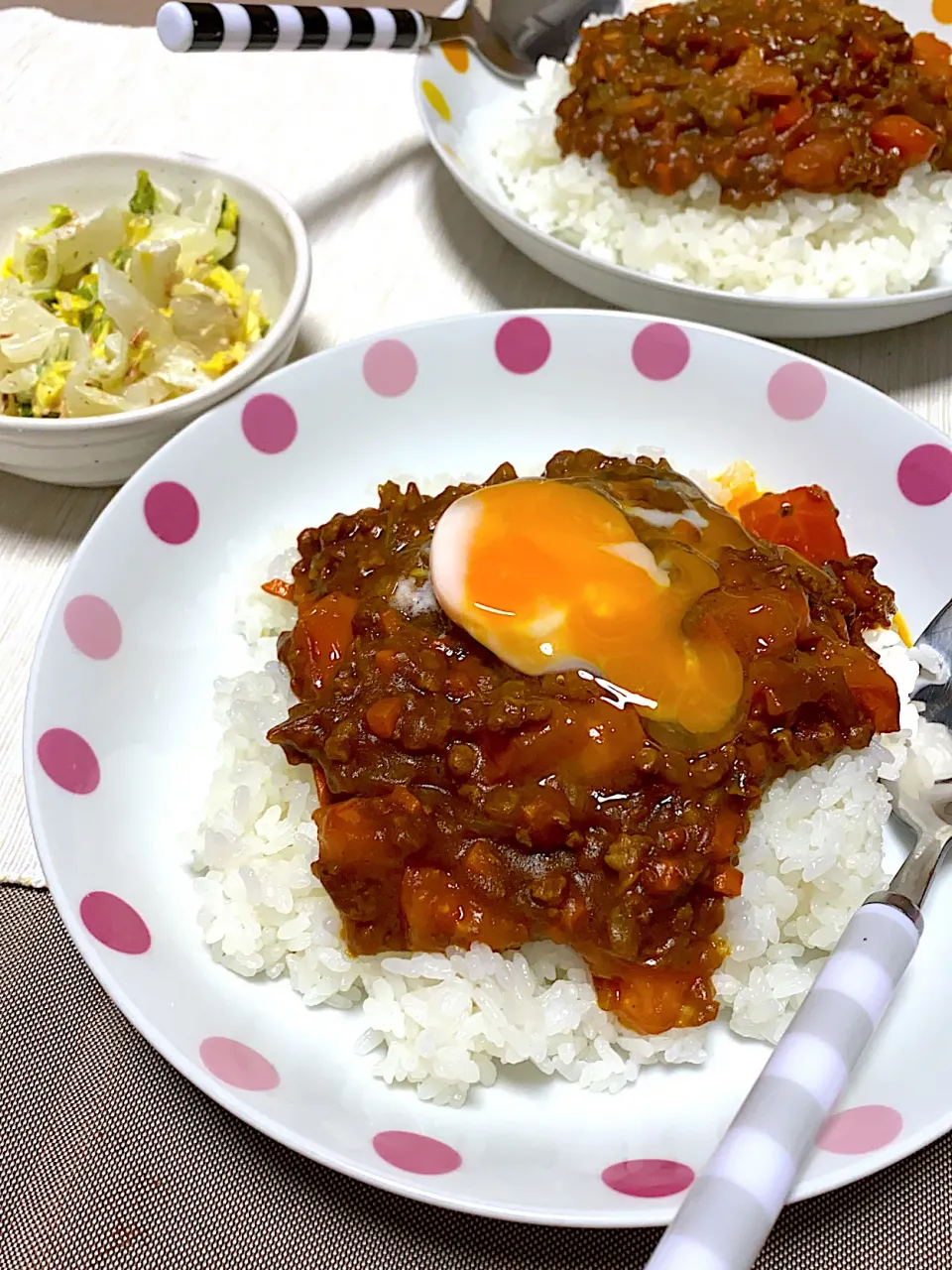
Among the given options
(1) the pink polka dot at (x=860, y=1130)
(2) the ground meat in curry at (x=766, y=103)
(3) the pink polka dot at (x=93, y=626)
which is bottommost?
(3) the pink polka dot at (x=93, y=626)

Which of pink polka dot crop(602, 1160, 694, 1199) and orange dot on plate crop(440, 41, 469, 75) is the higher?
orange dot on plate crop(440, 41, 469, 75)

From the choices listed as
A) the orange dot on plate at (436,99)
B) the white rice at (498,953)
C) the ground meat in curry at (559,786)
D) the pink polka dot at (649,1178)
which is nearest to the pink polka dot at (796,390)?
the ground meat in curry at (559,786)

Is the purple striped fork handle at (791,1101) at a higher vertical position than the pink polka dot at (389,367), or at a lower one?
higher

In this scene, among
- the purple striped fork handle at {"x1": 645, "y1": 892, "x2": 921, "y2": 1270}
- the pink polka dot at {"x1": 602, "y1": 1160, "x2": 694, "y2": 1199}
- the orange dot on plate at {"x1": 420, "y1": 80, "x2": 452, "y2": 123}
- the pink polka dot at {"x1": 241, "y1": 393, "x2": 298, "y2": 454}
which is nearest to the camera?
the purple striped fork handle at {"x1": 645, "y1": 892, "x2": 921, "y2": 1270}

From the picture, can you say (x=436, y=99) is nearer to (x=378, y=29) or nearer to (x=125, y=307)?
(x=378, y=29)

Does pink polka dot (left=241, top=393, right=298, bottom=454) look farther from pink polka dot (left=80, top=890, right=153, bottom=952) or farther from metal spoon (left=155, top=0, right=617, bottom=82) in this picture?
pink polka dot (left=80, top=890, right=153, bottom=952)

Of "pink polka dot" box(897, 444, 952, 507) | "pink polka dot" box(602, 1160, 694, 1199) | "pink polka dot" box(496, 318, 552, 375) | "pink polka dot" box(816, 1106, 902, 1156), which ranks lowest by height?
"pink polka dot" box(602, 1160, 694, 1199)

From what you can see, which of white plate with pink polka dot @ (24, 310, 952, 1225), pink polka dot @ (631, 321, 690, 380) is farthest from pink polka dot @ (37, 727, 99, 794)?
pink polka dot @ (631, 321, 690, 380)

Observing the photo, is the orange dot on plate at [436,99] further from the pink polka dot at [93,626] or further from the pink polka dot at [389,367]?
the pink polka dot at [93,626]
